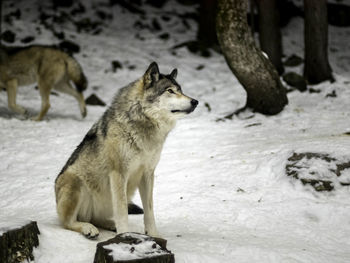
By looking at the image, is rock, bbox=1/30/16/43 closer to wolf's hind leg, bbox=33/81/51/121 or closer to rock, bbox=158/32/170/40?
wolf's hind leg, bbox=33/81/51/121

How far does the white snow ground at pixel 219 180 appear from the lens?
3.72m

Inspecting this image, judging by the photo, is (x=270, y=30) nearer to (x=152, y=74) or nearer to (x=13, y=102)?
(x=13, y=102)

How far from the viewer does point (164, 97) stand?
13.0 ft

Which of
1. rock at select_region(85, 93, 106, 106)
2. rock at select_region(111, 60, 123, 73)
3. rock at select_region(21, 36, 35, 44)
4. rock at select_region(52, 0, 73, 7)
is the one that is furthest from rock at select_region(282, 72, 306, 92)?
rock at select_region(52, 0, 73, 7)

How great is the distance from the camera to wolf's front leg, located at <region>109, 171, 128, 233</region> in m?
3.89

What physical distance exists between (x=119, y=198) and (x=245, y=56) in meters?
4.95

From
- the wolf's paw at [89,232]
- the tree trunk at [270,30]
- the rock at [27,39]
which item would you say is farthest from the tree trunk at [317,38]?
the rock at [27,39]

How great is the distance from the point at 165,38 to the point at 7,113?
7358 millimetres

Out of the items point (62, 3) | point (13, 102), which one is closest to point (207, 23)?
point (62, 3)

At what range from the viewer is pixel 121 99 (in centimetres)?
421

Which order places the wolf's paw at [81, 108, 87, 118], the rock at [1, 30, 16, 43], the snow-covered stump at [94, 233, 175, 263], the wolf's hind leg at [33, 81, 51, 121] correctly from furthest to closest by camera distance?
1. the rock at [1, 30, 16, 43]
2. the wolf's paw at [81, 108, 87, 118]
3. the wolf's hind leg at [33, 81, 51, 121]
4. the snow-covered stump at [94, 233, 175, 263]

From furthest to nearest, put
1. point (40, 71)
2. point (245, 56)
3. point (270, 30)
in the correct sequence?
1. point (270, 30)
2. point (40, 71)
3. point (245, 56)

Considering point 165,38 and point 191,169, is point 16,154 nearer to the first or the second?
point 191,169

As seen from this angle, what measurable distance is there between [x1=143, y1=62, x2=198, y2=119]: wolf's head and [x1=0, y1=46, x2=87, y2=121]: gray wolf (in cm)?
575
